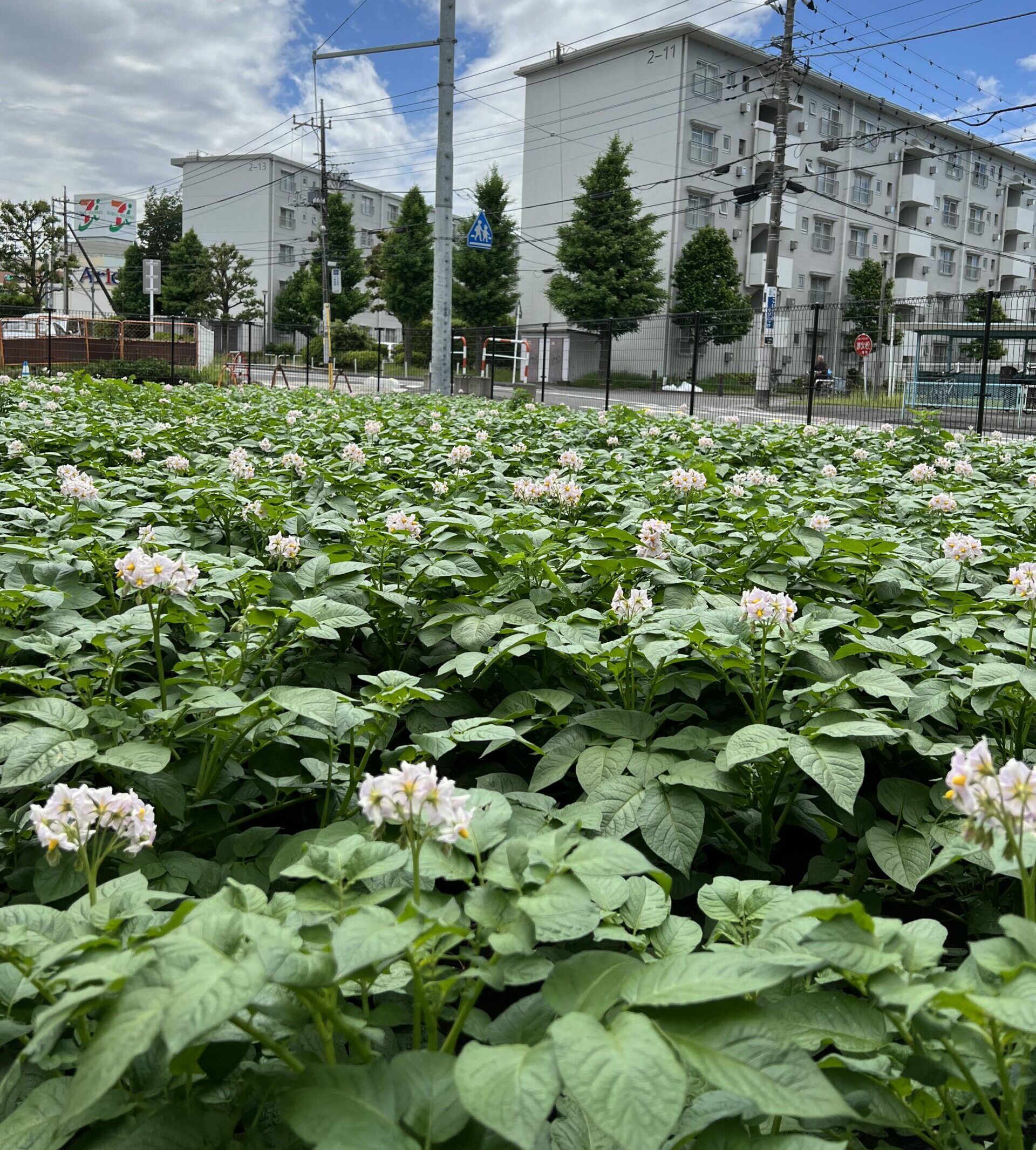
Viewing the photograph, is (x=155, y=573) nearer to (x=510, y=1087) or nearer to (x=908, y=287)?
(x=510, y=1087)

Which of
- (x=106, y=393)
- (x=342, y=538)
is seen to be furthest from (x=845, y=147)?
(x=342, y=538)

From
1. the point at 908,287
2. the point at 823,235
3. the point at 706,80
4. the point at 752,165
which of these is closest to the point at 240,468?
the point at 706,80

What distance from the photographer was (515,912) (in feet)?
3.37

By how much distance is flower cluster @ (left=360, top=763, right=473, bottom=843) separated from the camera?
1.05m

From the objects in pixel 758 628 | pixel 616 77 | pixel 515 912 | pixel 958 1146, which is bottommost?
pixel 958 1146

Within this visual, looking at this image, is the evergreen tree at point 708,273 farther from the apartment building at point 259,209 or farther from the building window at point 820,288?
the apartment building at point 259,209

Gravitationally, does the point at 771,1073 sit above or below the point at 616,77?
below

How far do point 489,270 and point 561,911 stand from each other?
4271cm

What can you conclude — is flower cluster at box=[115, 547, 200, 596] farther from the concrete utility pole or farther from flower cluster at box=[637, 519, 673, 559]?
the concrete utility pole

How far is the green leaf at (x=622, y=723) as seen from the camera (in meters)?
1.78

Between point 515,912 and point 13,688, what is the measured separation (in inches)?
61.5

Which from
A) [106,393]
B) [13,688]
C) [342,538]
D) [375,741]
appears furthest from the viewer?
[106,393]

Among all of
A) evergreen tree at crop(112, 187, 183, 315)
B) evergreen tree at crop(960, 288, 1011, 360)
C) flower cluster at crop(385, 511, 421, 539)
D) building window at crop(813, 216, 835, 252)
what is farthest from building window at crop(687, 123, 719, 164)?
flower cluster at crop(385, 511, 421, 539)

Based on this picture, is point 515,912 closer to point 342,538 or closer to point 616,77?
point 342,538
